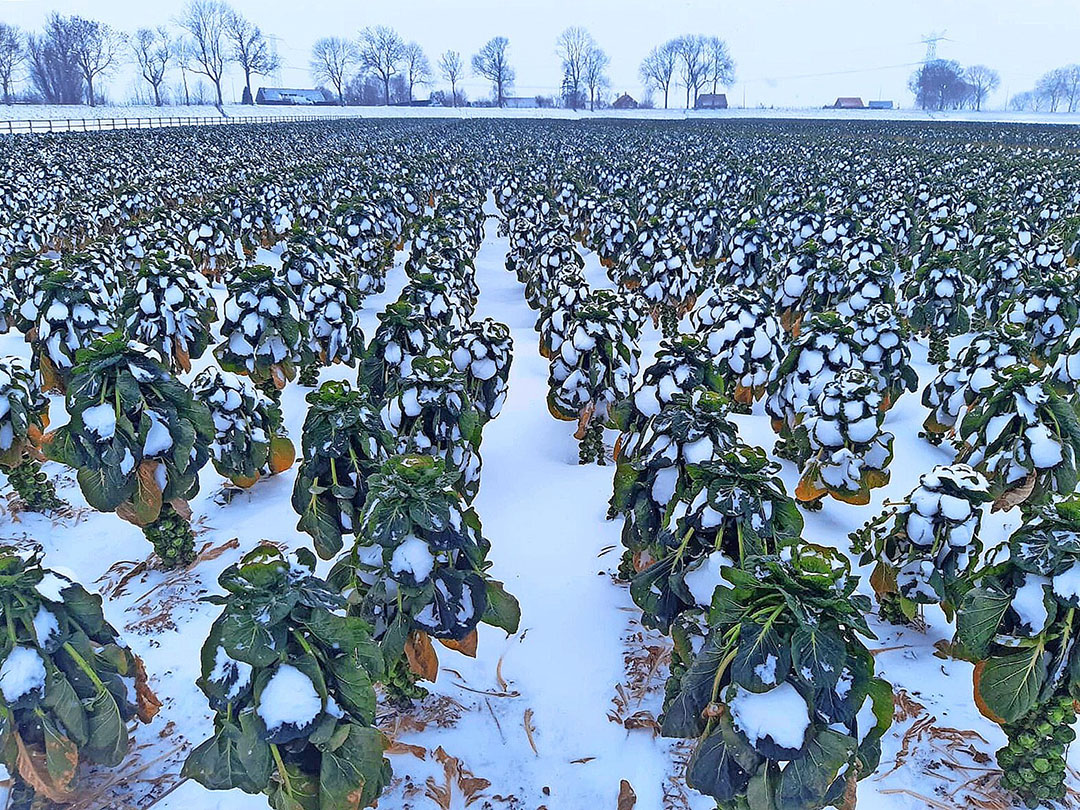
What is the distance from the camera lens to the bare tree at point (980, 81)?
11156 cm

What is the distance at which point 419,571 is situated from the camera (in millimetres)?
2812

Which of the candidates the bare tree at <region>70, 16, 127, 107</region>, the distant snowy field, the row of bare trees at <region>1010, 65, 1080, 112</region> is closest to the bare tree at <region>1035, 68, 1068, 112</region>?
the row of bare trees at <region>1010, 65, 1080, 112</region>

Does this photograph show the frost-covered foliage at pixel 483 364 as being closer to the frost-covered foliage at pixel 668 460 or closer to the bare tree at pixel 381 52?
the frost-covered foliage at pixel 668 460

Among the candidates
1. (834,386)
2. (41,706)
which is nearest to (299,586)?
(41,706)

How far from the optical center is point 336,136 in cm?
4572

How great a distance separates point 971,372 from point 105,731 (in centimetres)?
582

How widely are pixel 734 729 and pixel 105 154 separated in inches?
1319

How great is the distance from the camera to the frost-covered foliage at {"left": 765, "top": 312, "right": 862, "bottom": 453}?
5.33 m

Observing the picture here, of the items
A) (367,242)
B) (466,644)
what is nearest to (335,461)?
(466,644)

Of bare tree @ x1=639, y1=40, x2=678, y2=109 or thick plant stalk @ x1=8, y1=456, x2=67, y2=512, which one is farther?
bare tree @ x1=639, y1=40, x2=678, y2=109

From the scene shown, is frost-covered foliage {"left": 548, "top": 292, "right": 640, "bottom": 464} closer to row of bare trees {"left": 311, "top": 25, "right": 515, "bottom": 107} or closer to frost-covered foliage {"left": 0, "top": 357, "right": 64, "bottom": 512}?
frost-covered foliage {"left": 0, "top": 357, "right": 64, "bottom": 512}

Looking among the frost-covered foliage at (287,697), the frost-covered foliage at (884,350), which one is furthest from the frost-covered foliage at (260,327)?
the frost-covered foliage at (884,350)

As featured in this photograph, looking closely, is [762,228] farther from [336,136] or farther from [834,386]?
[336,136]

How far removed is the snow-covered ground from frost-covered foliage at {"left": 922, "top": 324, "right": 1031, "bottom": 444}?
460 millimetres
